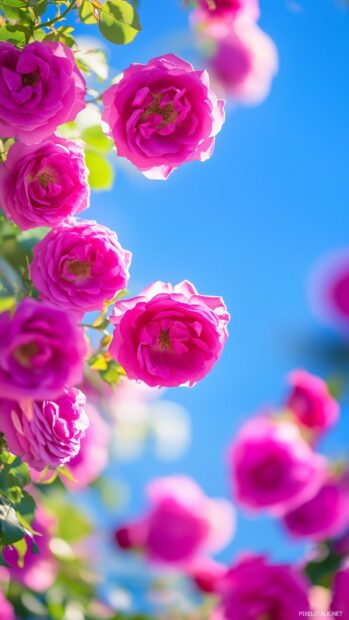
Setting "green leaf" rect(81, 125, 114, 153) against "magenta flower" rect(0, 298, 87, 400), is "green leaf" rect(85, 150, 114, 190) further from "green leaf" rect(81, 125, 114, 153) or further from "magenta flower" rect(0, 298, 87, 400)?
"magenta flower" rect(0, 298, 87, 400)

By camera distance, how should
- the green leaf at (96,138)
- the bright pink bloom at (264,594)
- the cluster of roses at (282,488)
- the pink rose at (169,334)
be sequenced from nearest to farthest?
the pink rose at (169,334), the green leaf at (96,138), the bright pink bloom at (264,594), the cluster of roses at (282,488)

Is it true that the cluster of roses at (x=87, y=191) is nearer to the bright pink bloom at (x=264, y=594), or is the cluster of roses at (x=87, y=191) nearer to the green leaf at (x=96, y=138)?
the green leaf at (x=96, y=138)

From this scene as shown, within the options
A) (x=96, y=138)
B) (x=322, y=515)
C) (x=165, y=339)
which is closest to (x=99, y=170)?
(x=96, y=138)

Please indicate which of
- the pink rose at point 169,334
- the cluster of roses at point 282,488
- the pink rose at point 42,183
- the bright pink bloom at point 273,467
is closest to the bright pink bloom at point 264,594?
the cluster of roses at point 282,488

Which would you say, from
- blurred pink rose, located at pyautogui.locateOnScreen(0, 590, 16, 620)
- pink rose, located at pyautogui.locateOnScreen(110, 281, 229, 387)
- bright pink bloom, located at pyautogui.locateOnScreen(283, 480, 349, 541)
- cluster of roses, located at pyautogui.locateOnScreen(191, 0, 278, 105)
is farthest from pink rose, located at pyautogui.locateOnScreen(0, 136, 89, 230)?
cluster of roses, located at pyautogui.locateOnScreen(191, 0, 278, 105)

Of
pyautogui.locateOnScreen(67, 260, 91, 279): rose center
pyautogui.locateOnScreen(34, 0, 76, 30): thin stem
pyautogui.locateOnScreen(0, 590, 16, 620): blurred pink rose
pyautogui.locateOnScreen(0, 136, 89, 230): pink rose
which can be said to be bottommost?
pyautogui.locateOnScreen(0, 590, 16, 620): blurred pink rose

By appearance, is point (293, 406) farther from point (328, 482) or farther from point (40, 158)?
point (40, 158)
